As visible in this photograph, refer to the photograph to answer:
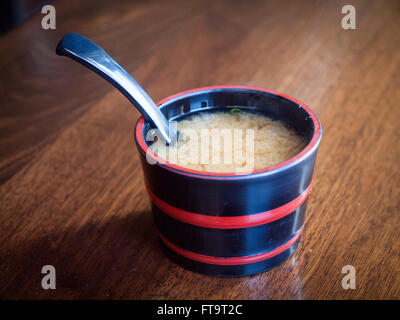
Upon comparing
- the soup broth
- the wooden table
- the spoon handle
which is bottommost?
the wooden table

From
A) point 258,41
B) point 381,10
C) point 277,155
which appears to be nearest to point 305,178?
point 277,155

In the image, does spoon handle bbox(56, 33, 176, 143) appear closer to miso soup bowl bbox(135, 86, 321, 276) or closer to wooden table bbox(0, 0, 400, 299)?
miso soup bowl bbox(135, 86, 321, 276)

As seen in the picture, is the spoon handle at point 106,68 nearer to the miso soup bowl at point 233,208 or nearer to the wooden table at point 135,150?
the miso soup bowl at point 233,208

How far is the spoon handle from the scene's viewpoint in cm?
61

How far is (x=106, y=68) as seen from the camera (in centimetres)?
62

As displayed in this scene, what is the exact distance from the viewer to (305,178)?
0.60 m

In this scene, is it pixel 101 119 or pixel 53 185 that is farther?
pixel 101 119

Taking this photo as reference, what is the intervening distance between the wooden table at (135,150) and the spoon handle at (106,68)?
20 centimetres

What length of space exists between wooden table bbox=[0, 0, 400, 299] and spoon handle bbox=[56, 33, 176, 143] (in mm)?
204

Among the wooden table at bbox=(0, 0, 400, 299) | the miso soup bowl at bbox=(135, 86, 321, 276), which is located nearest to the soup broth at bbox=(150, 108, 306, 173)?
the miso soup bowl at bbox=(135, 86, 321, 276)

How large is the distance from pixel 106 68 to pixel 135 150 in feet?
1.08

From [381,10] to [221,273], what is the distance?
4.24ft

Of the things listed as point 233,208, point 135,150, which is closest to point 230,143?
point 233,208

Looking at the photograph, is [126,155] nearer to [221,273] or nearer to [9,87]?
[221,273]
